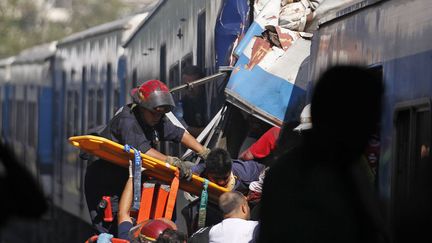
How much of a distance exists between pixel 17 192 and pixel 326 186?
1994mm

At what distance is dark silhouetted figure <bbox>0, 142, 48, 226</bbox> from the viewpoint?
13.1 feet

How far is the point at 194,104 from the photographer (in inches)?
483

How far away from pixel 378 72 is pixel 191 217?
10.6 ft

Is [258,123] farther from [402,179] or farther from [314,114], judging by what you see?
[314,114]

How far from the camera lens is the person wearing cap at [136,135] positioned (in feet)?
32.1

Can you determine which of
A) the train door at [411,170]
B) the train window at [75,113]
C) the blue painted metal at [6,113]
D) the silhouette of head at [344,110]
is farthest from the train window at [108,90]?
the blue painted metal at [6,113]

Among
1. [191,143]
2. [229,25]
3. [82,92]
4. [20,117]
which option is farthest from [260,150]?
[20,117]

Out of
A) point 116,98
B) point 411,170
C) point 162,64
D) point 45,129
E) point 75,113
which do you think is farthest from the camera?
point 45,129

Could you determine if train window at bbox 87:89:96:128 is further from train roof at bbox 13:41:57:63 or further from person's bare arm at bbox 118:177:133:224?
person's bare arm at bbox 118:177:133:224

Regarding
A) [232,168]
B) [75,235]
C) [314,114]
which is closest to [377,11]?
[314,114]

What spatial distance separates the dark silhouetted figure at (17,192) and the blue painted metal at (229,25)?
7.09 meters

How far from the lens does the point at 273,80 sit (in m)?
10.1

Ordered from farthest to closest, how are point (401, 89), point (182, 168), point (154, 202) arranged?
point (154, 202), point (182, 168), point (401, 89)

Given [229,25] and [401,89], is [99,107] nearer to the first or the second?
[229,25]
